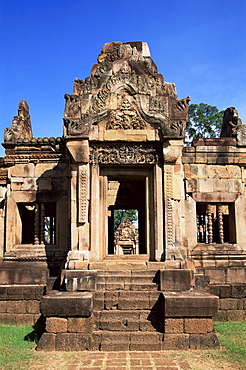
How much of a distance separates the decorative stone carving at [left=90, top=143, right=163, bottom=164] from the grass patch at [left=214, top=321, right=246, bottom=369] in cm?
404

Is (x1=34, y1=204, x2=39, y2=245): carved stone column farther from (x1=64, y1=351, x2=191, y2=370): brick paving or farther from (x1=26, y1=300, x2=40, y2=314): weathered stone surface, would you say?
(x1=64, y1=351, x2=191, y2=370): brick paving

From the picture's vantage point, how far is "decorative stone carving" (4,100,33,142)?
10727mm

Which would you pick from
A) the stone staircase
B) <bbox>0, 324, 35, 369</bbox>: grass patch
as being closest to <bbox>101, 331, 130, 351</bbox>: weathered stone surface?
the stone staircase

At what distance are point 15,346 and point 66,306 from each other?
1.19 metres

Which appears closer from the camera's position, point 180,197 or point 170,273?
point 170,273

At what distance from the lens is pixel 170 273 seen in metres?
8.13

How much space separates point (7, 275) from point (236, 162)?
693 cm

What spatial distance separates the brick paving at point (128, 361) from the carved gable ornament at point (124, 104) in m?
4.77

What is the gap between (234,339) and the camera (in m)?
7.18

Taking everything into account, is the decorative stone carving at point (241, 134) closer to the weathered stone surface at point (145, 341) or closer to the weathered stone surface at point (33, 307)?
the weathered stone surface at point (145, 341)

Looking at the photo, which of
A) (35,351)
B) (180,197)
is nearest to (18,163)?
(180,197)

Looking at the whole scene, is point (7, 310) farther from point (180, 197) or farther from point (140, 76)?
point (140, 76)

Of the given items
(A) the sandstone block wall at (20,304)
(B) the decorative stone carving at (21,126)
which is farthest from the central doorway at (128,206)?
(B) the decorative stone carving at (21,126)

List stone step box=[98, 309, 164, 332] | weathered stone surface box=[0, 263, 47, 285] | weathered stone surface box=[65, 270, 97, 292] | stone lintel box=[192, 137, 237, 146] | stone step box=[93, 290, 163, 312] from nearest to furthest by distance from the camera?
stone step box=[98, 309, 164, 332] < stone step box=[93, 290, 163, 312] < weathered stone surface box=[65, 270, 97, 292] < weathered stone surface box=[0, 263, 47, 285] < stone lintel box=[192, 137, 237, 146]
